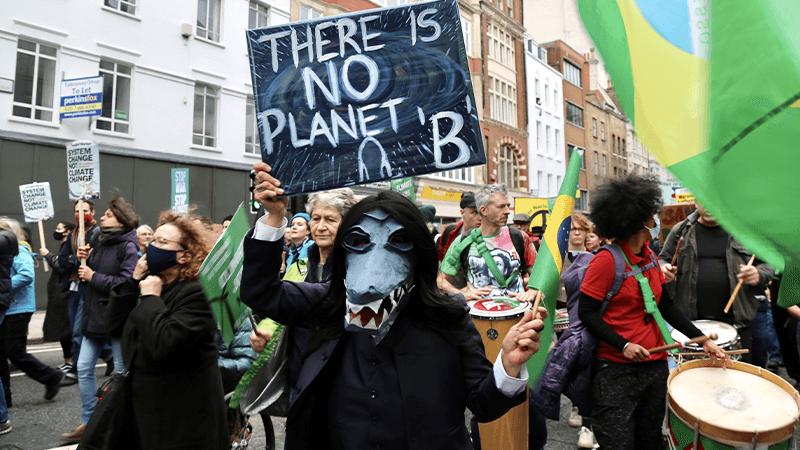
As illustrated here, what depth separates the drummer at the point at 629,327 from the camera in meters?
3.11

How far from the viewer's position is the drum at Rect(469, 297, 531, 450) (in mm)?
3572

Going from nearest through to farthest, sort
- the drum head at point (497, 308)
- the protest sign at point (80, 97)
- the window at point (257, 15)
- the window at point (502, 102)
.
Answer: the drum head at point (497, 308) → the protest sign at point (80, 97) → the window at point (257, 15) → the window at point (502, 102)

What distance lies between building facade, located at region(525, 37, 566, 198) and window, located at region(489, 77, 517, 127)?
1.75m

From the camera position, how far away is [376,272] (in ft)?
5.55

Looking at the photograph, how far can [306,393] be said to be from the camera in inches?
69.7

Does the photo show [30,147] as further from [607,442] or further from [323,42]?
[607,442]

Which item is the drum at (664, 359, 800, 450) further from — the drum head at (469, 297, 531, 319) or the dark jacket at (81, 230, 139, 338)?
the dark jacket at (81, 230, 139, 338)

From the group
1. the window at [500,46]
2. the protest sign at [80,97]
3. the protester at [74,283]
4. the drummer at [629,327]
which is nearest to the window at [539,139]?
the window at [500,46]

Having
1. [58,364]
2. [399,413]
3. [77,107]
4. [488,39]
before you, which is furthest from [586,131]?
[399,413]

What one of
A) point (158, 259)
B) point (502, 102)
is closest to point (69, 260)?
point (158, 259)

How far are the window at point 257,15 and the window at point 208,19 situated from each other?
1.25 meters

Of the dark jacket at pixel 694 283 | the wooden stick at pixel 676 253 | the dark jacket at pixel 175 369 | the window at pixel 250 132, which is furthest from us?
the window at pixel 250 132

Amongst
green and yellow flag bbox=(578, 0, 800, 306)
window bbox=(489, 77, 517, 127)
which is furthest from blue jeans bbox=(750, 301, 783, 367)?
window bbox=(489, 77, 517, 127)

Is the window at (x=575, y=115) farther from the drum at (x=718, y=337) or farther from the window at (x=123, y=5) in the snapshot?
the drum at (x=718, y=337)
